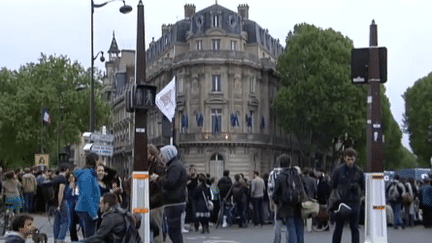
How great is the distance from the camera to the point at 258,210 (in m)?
22.5

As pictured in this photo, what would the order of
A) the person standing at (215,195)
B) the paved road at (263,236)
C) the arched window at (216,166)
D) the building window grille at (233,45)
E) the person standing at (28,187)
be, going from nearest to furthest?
1. the paved road at (263,236)
2. the person standing at (215,195)
3. the person standing at (28,187)
4. the arched window at (216,166)
5. the building window grille at (233,45)

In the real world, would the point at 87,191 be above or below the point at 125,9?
below

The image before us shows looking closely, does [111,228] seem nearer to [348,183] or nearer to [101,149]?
[348,183]

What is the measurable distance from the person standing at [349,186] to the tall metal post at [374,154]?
0.68 ft

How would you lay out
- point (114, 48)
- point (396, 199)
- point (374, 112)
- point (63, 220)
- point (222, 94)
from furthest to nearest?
point (114, 48)
point (222, 94)
point (396, 199)
point (63, 220)
point (374, 112)

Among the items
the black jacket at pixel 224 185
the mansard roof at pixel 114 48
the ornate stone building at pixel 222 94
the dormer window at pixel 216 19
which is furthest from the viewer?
the mansard roof at pixel 114 48

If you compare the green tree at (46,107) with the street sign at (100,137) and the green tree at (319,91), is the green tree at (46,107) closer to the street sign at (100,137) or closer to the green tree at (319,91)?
the green tree at (319,91)

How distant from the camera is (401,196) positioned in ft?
72.0

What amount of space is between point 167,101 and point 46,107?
103 feet

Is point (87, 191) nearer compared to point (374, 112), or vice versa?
point (374, 112)

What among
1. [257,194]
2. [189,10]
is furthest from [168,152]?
[189,10]

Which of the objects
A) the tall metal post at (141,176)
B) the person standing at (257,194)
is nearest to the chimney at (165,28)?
the person standing at (257,194)

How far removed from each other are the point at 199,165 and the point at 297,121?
31.1 ft

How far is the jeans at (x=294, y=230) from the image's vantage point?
11.2 m
